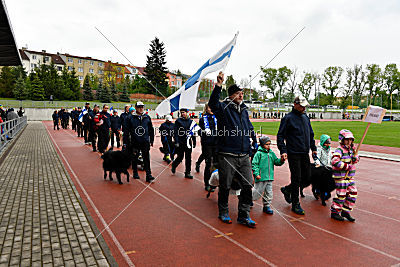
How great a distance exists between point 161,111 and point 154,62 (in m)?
6.19

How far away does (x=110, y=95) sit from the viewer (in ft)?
217

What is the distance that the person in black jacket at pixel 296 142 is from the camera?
5.33 metres

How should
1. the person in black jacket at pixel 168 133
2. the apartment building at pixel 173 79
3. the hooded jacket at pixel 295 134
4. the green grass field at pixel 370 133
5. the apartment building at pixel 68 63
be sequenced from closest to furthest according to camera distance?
the hooded jacket at pixel 295 134 < the person in black jacket at pixel 168 133 < the green grass field at pixel 370 133 < the apartment building at pixel 173 79 < the apartment building at pixel 68 63

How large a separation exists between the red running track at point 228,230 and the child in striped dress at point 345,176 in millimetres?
280

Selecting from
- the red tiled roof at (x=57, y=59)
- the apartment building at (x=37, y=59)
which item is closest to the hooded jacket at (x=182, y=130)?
the apartment building at (x=37, y=59)

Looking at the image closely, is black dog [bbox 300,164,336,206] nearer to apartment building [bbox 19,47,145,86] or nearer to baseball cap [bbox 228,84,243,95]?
baseball cap [bbox 228,84,243,95]

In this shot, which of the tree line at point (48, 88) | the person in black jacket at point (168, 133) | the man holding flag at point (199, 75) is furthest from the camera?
the tree line at point (48, 88)

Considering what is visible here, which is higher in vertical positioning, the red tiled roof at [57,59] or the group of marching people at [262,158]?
the red tiled roof at [57,59]

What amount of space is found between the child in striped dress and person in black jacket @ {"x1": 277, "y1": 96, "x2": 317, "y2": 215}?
53cm

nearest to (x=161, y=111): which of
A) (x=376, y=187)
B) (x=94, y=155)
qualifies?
(x=376, y=187)

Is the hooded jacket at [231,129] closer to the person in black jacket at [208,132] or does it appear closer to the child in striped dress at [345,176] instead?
the child in striped dress at [345,176]

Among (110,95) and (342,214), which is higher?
(110,95)

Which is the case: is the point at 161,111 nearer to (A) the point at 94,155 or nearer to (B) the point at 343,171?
(B) the point at 343,171

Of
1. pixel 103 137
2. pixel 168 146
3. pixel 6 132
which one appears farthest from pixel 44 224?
pixel 6 132
